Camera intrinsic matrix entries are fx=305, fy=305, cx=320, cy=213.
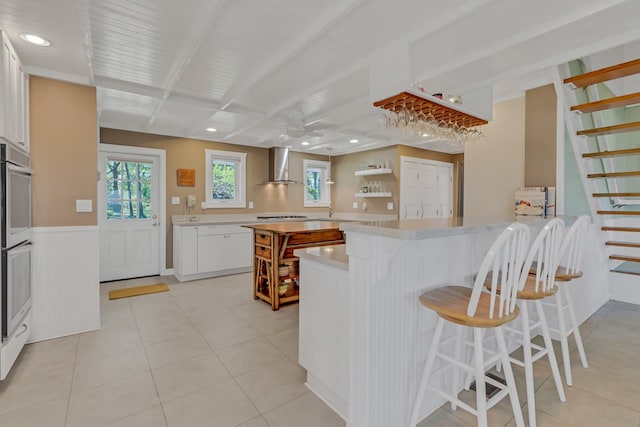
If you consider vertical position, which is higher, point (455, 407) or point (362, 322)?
point (362, 322)

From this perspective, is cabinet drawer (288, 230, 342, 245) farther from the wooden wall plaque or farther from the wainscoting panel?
the wooden wall plaque

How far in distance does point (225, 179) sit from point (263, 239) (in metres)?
2.48

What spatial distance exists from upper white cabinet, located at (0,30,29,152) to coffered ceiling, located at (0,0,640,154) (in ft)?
0.36

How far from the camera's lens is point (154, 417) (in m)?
1.73

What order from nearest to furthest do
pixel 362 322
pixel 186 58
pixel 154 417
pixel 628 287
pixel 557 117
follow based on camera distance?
pixel 362 322
pixel 154 417
pixel 186 58
pixel 557 117
pixel 628 287

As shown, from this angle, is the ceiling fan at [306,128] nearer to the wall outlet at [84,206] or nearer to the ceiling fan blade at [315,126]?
the ceiling fan blade at [315,126]

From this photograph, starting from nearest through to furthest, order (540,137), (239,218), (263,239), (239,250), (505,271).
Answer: (505,271) → (540,137) → (263,239) → (239,250) → (239,218)

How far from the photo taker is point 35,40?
7.16 ft

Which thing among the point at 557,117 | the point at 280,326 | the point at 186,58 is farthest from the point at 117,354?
the point at 557,117

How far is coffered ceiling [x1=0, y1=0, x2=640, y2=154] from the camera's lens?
6.07 ft

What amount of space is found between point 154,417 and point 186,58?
2.51 m

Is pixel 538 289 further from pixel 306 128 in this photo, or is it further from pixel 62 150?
pixel 62 150

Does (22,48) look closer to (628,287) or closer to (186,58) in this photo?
(186,58)

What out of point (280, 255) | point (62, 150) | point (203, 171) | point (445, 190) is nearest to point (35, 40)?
point (62, 150)
